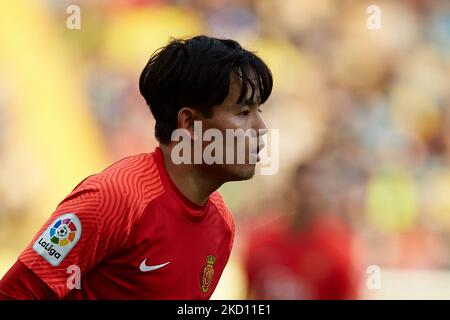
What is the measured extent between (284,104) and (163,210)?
4859mm

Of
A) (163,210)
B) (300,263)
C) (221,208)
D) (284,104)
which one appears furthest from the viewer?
(284,104)

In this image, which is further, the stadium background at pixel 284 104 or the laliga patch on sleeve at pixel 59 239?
the stadium background at pixel 284 104

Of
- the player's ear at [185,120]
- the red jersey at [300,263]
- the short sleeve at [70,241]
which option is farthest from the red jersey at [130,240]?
the red jersey at [300,263]

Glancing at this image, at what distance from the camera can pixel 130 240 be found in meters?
2.52

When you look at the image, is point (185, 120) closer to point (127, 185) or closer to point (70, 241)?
point (127, 185)

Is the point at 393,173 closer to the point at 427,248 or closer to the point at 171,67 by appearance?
the point at 427,248

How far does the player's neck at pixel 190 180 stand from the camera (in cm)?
275

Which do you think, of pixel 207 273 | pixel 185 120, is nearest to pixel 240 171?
pixel 185 120

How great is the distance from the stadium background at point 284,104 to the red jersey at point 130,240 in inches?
160

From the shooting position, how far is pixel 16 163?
737 centimetres

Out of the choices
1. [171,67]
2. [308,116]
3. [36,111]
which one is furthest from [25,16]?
[171,67]

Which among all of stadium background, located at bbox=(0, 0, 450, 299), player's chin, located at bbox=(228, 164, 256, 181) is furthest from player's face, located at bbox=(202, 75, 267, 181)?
stadium background, located at bbox=(0, 0, 450, 299)

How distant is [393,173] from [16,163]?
134 inches

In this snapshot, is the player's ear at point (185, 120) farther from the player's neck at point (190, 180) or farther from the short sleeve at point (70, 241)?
the short sleeve at point (70, 241)
